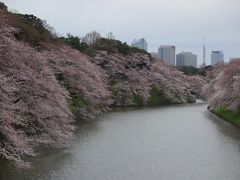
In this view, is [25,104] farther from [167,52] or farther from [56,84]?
[167,52]

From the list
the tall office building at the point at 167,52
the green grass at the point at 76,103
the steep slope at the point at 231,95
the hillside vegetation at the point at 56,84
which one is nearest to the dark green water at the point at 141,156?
the hillside vegetation at the point at 56,84

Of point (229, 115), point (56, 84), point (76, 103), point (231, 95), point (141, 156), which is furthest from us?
point (229, 115)

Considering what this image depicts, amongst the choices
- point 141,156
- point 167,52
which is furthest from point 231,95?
point 167,52

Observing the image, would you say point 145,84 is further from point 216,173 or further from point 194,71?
→ point 194,71

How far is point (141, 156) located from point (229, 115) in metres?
19.9

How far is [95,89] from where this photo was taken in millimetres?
37062

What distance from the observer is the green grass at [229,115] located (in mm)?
35000

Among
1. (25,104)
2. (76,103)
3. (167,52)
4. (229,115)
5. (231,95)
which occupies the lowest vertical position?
(229,115)

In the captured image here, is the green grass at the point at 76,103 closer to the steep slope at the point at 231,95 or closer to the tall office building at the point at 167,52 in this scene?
the steep slope at the point at 231,95

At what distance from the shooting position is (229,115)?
127ft

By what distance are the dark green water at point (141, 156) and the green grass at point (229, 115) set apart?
3.19m

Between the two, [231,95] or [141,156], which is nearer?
→ [141,156]

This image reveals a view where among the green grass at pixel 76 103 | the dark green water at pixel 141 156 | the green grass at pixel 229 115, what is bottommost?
the dark green water at pixel 141 156

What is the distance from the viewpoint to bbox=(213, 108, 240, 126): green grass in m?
35.0
